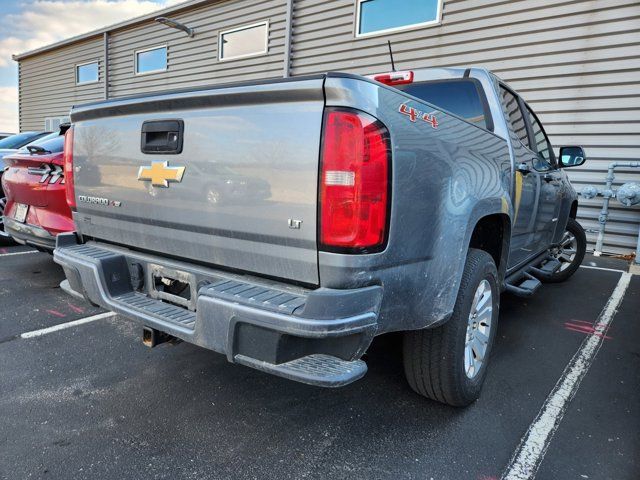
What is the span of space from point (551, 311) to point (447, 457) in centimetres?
272

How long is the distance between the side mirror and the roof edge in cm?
1005

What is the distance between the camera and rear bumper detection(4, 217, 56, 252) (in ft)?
12.7

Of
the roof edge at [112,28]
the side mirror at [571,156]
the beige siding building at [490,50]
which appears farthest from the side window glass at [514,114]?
the roof edge at [112,28]

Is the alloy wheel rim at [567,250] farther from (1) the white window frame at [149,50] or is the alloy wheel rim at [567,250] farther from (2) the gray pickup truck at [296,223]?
(1) the white window frame at [149,50]

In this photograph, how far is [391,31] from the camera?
8156 mm

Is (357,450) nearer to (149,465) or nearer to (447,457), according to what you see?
(447,457)

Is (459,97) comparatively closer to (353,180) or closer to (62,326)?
(353,180)

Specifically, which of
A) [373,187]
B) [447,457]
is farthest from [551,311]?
[373,187]

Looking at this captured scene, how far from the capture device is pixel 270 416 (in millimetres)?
2238

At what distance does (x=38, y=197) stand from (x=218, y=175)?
3047 millimetres

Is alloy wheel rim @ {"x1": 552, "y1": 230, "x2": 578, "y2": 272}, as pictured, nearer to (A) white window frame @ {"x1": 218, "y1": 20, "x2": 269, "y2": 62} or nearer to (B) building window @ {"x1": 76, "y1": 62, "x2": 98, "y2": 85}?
(A) white window frame @ {"x1": 218, "y1": 20, "x2": 269, "y2": 62}

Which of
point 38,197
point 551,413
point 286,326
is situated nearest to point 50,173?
point 38,197

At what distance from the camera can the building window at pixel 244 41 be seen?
10.2 metres

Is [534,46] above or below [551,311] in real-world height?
above
